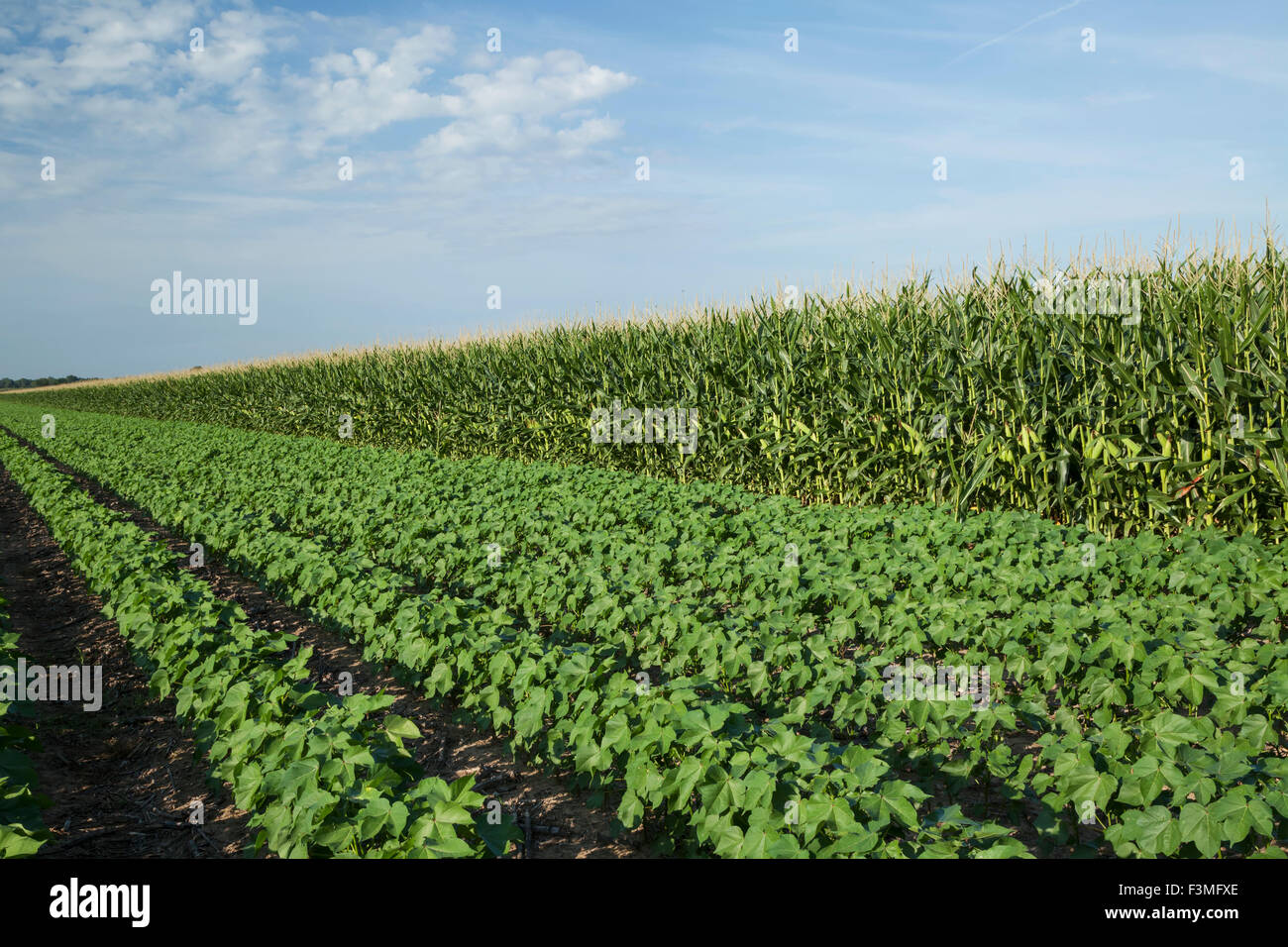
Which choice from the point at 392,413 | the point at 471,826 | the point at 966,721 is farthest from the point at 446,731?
the point at 392,413

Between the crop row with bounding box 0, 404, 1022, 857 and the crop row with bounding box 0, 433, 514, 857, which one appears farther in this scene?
the crop row with bounding box 0, 433, 514, 857

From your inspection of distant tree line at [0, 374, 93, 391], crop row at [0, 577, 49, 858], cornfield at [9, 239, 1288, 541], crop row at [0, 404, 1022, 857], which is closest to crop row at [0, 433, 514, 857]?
crop row at [0, 404, 1022, 857]

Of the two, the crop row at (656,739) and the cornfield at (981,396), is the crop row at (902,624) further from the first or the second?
the cornfield at (981,396)

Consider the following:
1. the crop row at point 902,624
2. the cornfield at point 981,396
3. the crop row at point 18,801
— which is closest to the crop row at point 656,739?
the crop row at point 902,624

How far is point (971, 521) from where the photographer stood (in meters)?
→ 7.68

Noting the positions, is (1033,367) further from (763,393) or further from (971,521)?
(763,393)

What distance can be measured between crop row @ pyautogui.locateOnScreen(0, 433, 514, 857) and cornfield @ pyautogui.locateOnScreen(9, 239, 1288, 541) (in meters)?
7.24

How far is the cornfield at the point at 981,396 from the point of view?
295 inches

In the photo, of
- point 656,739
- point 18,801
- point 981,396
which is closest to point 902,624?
point 656,739

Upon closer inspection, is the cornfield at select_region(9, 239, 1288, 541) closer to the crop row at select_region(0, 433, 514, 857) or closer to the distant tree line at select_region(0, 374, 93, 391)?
the crop row at select_region(0, 433, 514, 857)

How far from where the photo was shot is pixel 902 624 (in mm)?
5004

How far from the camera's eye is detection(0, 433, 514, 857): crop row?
120 inches

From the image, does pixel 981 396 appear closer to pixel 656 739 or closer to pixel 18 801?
pixel 656 739

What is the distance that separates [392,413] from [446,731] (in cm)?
1812
